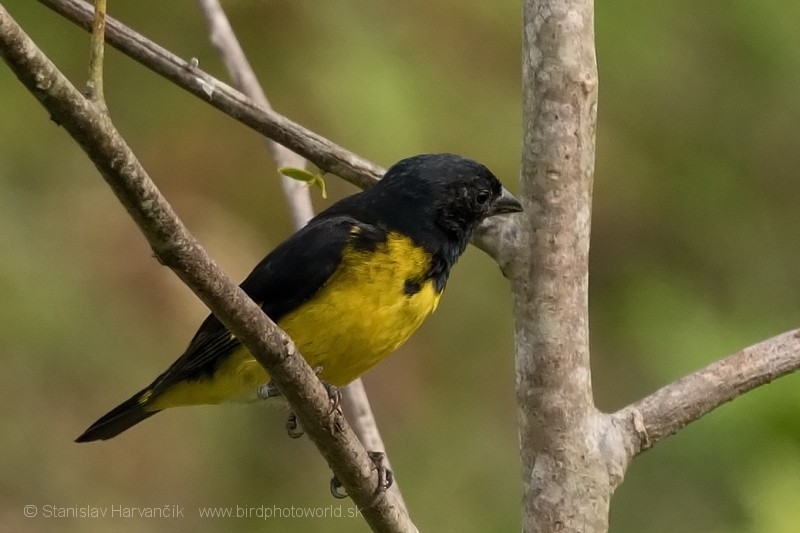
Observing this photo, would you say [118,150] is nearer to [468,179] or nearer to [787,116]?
[468,179]

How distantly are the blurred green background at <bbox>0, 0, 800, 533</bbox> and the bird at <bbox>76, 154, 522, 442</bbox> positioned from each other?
1332mm

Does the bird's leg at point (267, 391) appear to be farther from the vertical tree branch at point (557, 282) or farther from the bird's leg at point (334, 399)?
the vertical tree branch at point (557, 282)

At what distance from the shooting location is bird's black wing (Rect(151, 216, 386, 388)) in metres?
3.65

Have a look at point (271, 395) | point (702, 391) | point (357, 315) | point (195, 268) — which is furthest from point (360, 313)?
point (195, 268)

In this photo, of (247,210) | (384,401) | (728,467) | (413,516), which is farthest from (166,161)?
(728,467)

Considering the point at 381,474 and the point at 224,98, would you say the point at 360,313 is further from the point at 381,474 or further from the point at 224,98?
the point at 224,98

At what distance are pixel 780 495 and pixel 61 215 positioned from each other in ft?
11.6

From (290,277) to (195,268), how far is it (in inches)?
59.4

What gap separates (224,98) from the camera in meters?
3.26

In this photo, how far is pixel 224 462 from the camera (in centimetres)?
561

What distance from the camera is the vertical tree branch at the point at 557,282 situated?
9.80 ft

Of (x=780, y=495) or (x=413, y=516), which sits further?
(x=413, y=516)

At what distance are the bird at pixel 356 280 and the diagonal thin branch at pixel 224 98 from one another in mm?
337

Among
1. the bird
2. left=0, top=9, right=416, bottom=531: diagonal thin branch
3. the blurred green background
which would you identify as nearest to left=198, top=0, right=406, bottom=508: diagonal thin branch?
the bird
